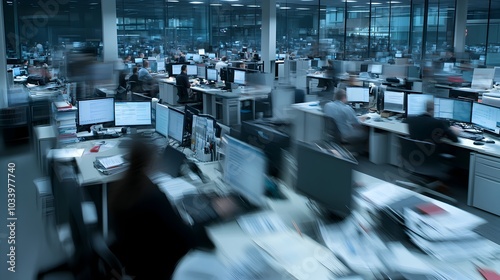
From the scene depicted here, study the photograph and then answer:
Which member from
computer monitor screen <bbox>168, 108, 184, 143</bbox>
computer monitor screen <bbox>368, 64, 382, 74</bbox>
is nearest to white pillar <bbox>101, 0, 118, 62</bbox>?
computer monitor screen <bbox>368, 64, 382, 74</bbox>

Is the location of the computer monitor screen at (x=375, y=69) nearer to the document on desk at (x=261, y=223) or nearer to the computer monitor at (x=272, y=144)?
the computer monitor at (x=272, y=144)

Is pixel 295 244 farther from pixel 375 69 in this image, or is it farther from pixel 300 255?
pixel 375 69

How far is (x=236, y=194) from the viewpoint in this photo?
3.52 metres

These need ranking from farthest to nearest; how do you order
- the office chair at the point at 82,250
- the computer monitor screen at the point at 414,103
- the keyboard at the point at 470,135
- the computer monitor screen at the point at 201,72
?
the computer monitor screen at the point at 201,72
the computer monitor screen at the point at 414,103
the keyboard at the point at 470,135
the office chair at the point at 82,250

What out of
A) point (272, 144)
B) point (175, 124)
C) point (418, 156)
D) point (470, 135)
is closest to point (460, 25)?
point (470, 135)

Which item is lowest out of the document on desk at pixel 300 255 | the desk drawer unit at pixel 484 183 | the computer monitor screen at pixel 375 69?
the desk drawer unit at pixel 484 183

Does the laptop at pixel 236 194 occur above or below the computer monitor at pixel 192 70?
below

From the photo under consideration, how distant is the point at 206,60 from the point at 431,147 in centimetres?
1218

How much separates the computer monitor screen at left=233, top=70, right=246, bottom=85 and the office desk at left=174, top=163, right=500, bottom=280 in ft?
23.8

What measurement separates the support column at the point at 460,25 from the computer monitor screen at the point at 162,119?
13.3m

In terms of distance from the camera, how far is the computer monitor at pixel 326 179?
9.69 ft

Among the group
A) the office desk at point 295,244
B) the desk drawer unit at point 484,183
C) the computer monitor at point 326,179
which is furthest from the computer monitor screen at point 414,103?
the computer monitor at point 326,179

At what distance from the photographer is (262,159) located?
3.21 meters

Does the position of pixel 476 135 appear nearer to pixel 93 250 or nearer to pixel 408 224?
pixel 408 224
